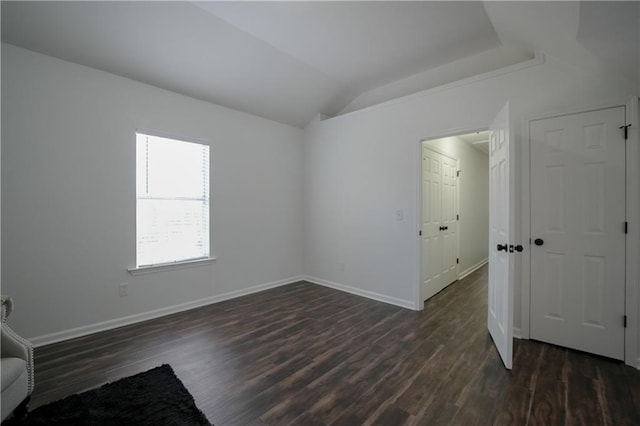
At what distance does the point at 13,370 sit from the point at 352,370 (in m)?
2.10

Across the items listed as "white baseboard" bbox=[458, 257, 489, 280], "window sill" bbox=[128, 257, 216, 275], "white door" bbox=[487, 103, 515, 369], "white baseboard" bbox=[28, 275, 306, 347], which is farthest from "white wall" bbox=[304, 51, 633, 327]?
"white baseboard" bbox=[458, 257, 489, 280]

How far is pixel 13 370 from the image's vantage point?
150 centimetres

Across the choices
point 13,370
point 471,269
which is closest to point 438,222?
point 471,269

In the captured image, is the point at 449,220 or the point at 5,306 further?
the point at 449,220

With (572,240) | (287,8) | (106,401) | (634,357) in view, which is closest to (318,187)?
(287,8)

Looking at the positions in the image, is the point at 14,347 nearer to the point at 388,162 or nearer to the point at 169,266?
the point at 169,266

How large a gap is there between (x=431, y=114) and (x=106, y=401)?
4002mm

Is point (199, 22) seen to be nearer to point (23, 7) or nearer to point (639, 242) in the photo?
point (23, 7)

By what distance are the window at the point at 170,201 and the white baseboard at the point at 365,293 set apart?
1.87 m

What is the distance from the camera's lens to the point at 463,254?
16.5ft

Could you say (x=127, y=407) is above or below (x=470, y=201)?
below

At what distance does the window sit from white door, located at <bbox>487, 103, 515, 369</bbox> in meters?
3.45

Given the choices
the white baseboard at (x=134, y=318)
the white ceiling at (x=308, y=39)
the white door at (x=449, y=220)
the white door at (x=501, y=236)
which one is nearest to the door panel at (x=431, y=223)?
the white door at (x=449, y=220)

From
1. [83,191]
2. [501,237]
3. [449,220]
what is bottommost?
[501,237]
